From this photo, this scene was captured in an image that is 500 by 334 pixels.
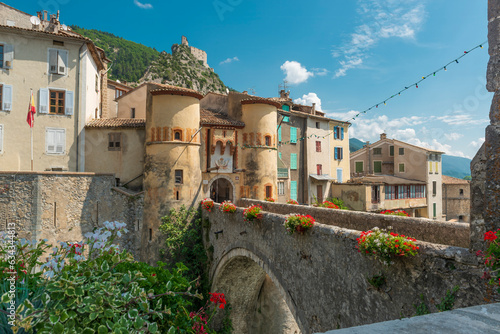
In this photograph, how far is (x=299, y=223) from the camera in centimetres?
912

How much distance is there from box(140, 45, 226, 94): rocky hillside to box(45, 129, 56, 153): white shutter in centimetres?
4535

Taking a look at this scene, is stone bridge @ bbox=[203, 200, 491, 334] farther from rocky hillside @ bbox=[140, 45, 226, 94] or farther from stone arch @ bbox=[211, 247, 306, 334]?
rocky hillside @ bbox=[140, 45, 226, 94]

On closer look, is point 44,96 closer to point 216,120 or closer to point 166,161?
point 166,161

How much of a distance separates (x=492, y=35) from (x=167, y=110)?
18.7 metres

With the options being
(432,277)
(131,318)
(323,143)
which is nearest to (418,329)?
(131,318)

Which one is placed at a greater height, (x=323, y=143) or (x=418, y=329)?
(x=323, y=143)

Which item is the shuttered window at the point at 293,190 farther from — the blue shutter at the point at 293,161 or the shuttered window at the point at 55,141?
the shuttered window at the point at 55,141

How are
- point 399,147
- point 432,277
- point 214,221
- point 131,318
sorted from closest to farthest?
1. point 131,318
2. point 432,277
3. point 214,221
4. point 399,147

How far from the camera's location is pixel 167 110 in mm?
20375

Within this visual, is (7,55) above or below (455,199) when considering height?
above

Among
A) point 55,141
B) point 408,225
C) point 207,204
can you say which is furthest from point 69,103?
point 408,225

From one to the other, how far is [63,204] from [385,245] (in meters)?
20.9

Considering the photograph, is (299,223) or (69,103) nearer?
(299,223)

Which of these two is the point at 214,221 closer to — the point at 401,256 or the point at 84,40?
the point at 401,256
